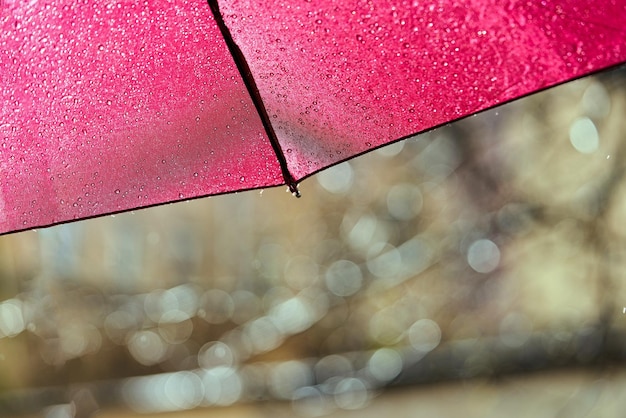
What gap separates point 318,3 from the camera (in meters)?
0.52

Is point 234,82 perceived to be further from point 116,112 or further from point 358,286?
point 358,286

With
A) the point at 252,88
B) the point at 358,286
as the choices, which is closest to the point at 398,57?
the point at 252,88

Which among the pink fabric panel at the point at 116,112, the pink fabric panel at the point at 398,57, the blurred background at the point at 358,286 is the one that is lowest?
the blurred background at the point at 358,286

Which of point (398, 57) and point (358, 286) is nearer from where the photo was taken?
point (398, 57)

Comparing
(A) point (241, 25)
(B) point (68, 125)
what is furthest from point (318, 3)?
(B) point (68, 125)

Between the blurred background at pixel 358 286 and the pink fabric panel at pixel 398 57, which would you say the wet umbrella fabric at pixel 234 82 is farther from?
the blurred background at pixel 358 286

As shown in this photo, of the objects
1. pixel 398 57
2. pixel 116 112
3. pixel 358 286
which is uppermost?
pixel 398 57

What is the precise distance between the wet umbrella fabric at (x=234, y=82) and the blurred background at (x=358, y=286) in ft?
10.4

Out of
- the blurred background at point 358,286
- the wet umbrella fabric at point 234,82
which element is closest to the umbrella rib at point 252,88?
the wet umbrella fabric at point 234,82

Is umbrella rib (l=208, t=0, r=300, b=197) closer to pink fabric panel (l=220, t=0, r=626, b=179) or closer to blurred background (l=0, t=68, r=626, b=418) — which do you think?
pink fabric panel (l=220, t=0, r=626, b=179)

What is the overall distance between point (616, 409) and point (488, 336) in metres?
0.66

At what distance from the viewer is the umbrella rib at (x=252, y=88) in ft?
1.81

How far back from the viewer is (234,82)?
61cm

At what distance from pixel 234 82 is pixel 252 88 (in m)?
0.02
